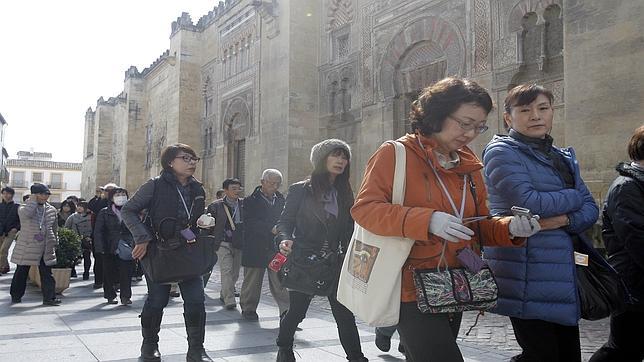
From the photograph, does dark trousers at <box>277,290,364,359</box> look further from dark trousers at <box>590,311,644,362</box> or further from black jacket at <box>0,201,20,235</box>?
black jacket at <box>0,201,20,235</box>

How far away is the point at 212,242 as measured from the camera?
4.25 m

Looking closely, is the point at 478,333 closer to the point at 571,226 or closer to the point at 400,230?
the point at 571,226

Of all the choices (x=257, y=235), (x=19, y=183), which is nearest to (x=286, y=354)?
(x=257, y=235)

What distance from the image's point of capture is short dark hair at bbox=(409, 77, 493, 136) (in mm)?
2242

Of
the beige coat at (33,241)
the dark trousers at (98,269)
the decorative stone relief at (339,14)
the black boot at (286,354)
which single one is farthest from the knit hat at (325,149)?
the decorative stone relief at (339,14)

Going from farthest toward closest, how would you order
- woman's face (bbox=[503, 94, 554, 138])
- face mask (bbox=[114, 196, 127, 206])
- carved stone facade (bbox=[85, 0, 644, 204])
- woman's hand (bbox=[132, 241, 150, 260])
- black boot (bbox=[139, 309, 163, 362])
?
carved stone facade (bbox=[85, 0, 644, 204]), face mask (bbox=[114, 196, 127, 206]), black boot (bbox=[139, 309, 163, 362]), woman's hand (bbox=[132, 241, 150, 260]), woman's face (bbox=[503, 94, 554, 138])

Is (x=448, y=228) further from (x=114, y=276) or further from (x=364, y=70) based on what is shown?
(x=364, y=70)

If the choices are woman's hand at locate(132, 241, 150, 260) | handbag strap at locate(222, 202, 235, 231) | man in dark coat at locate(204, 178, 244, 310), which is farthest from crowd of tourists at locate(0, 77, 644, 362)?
handbag strap at locate(222, 202, 235, 231)

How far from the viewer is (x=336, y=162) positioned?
12.4ft

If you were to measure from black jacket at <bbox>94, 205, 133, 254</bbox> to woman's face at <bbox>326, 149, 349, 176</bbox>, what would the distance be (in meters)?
4.56

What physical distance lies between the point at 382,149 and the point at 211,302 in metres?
5.92

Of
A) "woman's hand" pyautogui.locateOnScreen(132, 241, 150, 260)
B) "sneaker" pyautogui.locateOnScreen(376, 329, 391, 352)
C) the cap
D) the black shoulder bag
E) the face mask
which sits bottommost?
"sneaker" pyautogui.locateOnScreen(376, 329, 391, 352)

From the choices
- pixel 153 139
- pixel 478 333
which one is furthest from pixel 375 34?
pixel 153 139

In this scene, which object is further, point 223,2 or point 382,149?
point 223,2
